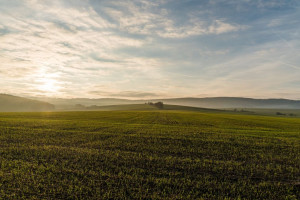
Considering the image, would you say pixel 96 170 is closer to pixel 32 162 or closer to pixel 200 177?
pixel 32 162

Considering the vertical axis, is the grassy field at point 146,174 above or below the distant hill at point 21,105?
above

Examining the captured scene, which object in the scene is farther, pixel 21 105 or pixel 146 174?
pixel 21 105


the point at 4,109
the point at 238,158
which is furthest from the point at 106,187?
the point at 4,109

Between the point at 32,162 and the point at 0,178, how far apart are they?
210 cm

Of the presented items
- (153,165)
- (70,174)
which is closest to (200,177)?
(153,165)

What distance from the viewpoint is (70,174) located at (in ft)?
27.1

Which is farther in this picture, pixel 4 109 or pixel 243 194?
pixel 4 109

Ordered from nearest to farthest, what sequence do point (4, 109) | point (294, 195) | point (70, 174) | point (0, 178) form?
point (294, 195) → point (0, 178) → point (70, 174) → point (4, 109)

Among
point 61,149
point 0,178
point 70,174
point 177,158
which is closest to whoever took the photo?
point 0,178

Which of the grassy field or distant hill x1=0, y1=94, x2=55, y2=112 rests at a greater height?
the grassy field

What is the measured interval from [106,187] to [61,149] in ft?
25.4

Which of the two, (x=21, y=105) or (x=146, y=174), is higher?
(x=146, y=174)

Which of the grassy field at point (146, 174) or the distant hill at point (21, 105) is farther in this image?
the distant hill at point (21, 105)

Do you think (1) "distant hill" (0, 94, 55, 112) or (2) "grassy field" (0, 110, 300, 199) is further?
(1) "distant hill" (0, 94, 55, 112)
